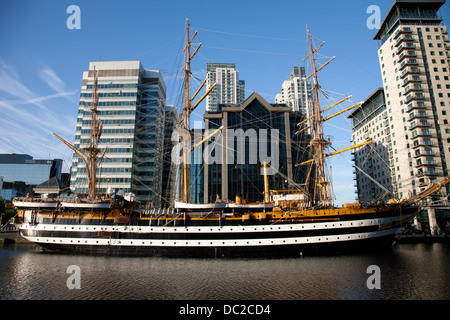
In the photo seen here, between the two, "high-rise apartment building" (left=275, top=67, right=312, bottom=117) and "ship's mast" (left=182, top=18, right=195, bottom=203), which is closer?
"ship's mast" (left=182, top=18, right=195, bottom=203)

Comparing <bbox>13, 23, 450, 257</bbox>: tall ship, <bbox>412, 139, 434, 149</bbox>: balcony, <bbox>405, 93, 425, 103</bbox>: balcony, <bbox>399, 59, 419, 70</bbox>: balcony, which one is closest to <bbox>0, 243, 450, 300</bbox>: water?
<bbox>13, 23, 450, 257</bbox>: tall ship

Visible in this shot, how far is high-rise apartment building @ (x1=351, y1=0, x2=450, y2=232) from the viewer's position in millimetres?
47969

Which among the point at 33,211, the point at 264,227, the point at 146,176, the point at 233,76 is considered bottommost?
the point at 264,227

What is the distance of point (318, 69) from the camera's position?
36.0 m

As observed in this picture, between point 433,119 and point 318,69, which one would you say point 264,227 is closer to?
point 318,69

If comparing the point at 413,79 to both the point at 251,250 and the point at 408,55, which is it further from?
the point at 251,250

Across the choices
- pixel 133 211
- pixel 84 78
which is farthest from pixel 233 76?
pixel 133 211

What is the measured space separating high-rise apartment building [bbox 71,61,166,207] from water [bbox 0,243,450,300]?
33.7 metres

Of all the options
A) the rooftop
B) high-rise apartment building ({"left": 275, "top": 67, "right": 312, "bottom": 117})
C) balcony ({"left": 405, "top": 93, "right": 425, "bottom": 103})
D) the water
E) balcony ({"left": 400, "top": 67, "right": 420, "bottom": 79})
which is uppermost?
high-rise apartment building ({"left": 275, "top": 67, "right": 312, "bottom": 117})

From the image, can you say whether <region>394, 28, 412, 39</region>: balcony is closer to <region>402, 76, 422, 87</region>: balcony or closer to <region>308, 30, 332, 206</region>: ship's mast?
<region>402, 76, 422, 87</region>: balcony

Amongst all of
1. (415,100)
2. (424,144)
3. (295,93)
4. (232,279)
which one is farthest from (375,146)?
(295,93)

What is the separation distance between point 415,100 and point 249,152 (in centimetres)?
3556

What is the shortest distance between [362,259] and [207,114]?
40205 mm

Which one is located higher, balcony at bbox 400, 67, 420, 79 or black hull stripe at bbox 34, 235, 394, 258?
balcony at bbox 400, 67, 420, 79
